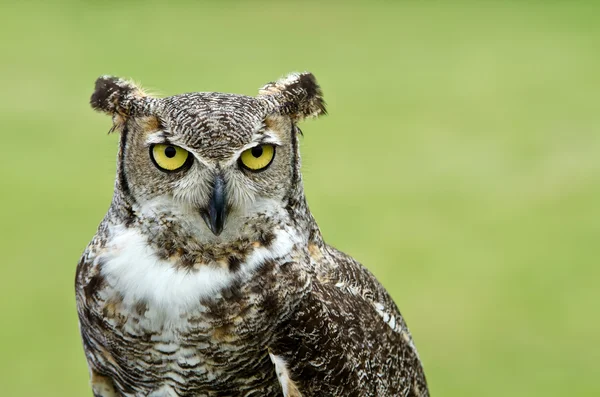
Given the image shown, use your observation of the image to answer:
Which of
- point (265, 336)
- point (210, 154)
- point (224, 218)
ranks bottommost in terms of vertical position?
point (265, 336)

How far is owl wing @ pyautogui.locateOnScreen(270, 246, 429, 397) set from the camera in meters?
1.59

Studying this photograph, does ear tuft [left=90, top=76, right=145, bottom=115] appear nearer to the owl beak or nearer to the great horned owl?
the great horned owl

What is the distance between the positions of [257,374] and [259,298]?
6.2 inches

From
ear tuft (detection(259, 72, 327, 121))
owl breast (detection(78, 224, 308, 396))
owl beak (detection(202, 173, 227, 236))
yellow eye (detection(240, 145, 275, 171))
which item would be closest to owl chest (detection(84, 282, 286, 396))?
owl breast (detection(78, 224, 308, 396))

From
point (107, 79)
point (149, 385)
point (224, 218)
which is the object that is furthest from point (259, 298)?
point (107, 79)

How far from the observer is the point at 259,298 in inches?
61.5

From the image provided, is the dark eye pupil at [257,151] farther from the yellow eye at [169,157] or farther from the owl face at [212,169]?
the yellow eye at [169,157]

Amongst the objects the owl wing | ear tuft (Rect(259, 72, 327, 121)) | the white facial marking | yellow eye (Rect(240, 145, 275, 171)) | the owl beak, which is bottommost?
the owl wing

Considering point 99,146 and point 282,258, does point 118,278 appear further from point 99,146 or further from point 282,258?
point 99,146

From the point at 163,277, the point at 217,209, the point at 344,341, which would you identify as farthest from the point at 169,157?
the point at 344,341

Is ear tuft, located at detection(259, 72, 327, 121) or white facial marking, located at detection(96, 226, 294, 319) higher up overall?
ear tuft, located at detection(259, 72, 327, 121)

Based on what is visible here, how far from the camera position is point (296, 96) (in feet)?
5.29

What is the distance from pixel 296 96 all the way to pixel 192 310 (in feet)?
1.49

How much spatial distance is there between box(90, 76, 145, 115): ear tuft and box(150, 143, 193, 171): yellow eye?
0.47ft
